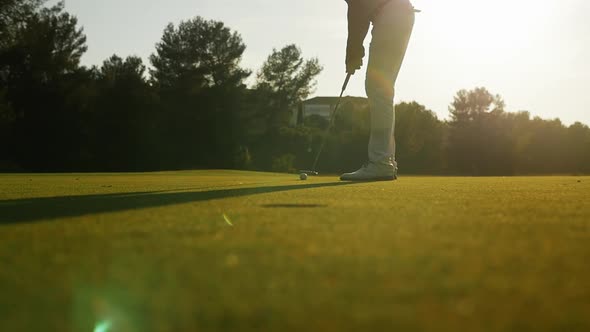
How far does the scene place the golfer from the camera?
7.17m

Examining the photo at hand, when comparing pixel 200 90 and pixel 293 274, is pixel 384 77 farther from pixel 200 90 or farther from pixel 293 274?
pixel 200 90

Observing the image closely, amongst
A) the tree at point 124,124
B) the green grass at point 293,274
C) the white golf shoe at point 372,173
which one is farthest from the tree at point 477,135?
the green grass at point 293,274

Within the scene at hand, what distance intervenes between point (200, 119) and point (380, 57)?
3401 cm

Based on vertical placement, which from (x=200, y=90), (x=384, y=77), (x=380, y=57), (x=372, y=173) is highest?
(x=200, y=90)

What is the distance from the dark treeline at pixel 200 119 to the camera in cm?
3541

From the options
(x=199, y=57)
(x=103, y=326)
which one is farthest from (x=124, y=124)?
(x=103, y=326)

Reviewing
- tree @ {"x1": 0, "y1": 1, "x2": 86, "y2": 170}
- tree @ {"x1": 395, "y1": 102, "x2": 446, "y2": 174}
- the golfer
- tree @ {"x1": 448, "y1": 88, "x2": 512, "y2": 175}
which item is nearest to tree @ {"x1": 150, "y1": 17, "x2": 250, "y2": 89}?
tree @ {"x1": 0, "y1": 1, "x2": 86, "y2": 170}

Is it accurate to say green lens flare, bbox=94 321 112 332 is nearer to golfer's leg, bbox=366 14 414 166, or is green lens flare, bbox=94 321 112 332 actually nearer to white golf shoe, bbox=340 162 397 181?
white golf shoe, bbox=340 162 397 181

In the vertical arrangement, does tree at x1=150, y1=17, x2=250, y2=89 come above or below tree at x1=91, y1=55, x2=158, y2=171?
above

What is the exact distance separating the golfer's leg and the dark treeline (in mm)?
26016

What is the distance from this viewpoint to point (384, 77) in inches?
287

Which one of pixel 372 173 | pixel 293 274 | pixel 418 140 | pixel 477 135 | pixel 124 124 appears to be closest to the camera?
pixel 293 274

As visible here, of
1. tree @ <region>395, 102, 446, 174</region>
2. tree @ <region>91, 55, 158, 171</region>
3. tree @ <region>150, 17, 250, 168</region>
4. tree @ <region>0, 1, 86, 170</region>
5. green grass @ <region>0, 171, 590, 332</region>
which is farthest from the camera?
tree @ <region>395, 102, 446, 174</region>

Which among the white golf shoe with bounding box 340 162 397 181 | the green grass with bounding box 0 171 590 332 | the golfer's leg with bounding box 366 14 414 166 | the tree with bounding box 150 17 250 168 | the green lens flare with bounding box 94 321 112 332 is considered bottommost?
the green lens flare with bounding box 94 321 112 332
